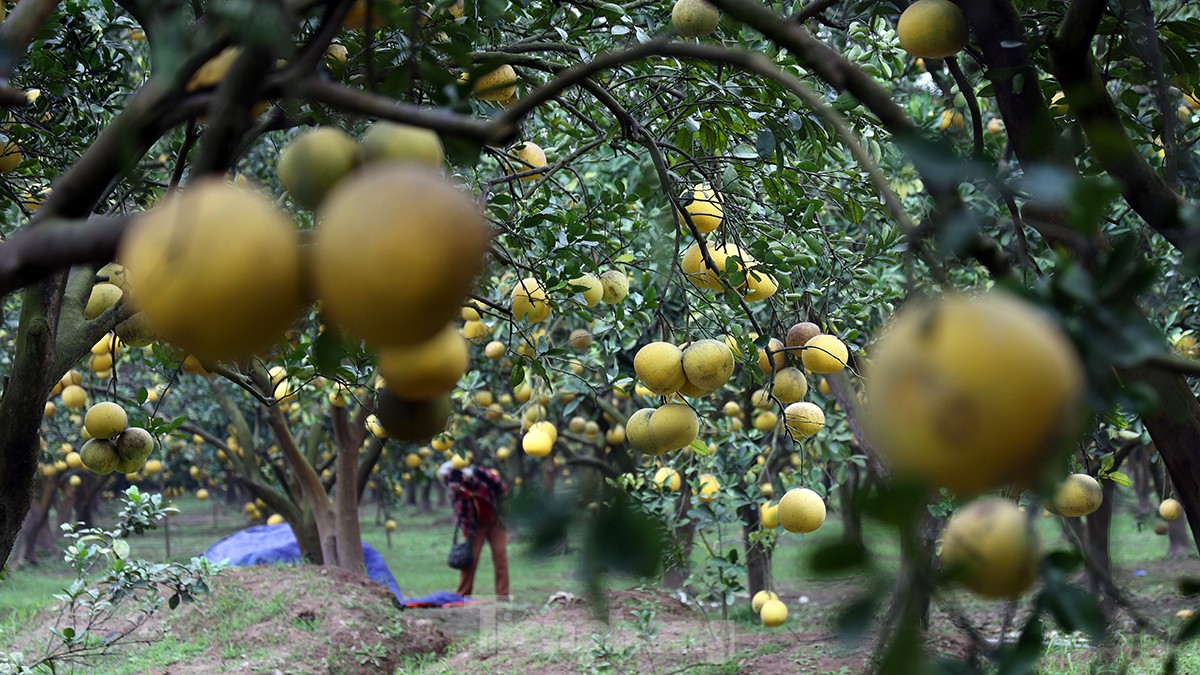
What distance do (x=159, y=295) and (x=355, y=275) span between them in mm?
158

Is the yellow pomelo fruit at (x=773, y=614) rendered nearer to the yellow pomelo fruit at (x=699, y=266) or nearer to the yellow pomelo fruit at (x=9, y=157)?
the yellow pomelo fruit at (x=699, y=266)

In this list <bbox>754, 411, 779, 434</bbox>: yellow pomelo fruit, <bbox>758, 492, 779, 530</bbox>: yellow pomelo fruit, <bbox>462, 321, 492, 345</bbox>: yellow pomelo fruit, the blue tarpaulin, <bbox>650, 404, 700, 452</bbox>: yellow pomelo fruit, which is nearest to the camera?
<bbox>650, 404, 700, 452</bbox>: yellow pomelo fruit

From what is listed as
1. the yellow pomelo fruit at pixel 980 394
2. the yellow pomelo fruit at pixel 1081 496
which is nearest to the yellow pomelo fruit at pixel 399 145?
the yellow pomelo fruit at pixel 980 394

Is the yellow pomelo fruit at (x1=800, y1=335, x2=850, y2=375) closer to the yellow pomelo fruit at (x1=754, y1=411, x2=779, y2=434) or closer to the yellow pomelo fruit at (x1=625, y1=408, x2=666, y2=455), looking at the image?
the yellow pomelo fruit at (x1=625, y1=408, x2=666, y2=455)

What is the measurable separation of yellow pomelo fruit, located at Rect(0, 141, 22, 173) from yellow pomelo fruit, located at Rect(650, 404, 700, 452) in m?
2.04

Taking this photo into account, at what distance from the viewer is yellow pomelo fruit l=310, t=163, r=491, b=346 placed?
734 millimetres

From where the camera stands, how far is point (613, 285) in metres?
3.40

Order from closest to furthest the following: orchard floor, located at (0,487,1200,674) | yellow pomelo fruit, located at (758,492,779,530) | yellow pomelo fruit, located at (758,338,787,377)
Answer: yellow pomelo fruit, located at (758,338,787,377), yellow pomelo fruit, located at (758,492,779,530), orchard floor, located at (0,487,1200,674)

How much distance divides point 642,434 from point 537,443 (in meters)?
2.24

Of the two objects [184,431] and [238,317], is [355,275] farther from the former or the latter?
[184,431]

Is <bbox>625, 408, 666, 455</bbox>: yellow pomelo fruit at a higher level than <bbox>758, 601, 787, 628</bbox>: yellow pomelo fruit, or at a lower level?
higher

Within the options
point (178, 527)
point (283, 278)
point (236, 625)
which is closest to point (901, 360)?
point (283, 278)

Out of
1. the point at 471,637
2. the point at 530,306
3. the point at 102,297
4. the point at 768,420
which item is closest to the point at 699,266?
the point at 530,306

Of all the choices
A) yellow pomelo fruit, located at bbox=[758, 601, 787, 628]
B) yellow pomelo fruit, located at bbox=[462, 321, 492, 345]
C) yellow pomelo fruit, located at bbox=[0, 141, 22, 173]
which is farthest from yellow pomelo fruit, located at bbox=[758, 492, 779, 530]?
yellow pomelo fruit, located at bbox=[0, 141, 22, 173]
